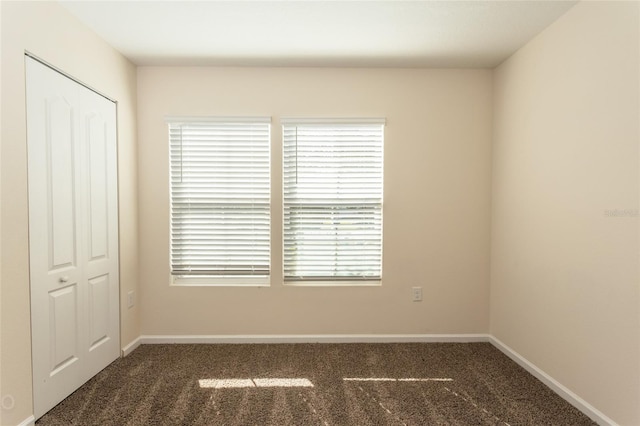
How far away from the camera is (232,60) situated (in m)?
3.05

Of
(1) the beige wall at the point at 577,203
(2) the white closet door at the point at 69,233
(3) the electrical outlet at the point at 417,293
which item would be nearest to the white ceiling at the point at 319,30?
(1) the beige wall at the point at 577,203

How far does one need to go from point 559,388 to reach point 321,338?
6.32 feet

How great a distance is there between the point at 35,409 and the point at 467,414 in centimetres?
275

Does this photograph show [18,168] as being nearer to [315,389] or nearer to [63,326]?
[63,326]

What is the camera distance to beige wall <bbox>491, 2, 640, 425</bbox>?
1.89 meters

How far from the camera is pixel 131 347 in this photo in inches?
121

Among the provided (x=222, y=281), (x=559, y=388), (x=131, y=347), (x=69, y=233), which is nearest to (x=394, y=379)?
(x=559, y=388)

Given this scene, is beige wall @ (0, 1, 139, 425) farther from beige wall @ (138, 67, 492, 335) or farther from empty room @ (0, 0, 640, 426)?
beige wall @ (138, 67, 492, 335)

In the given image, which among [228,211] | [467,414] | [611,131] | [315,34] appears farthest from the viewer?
[228,211]

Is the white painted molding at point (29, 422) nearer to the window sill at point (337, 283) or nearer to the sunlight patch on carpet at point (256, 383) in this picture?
the sunlight patch on carpet at point (256, 383)

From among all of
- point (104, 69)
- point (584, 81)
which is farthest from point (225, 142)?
point (584, 81)

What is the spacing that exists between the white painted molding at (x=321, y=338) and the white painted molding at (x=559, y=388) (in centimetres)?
37

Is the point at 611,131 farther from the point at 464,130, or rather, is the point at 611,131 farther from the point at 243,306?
the point at 243,306

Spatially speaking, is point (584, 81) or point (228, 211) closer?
point (584, 81)
